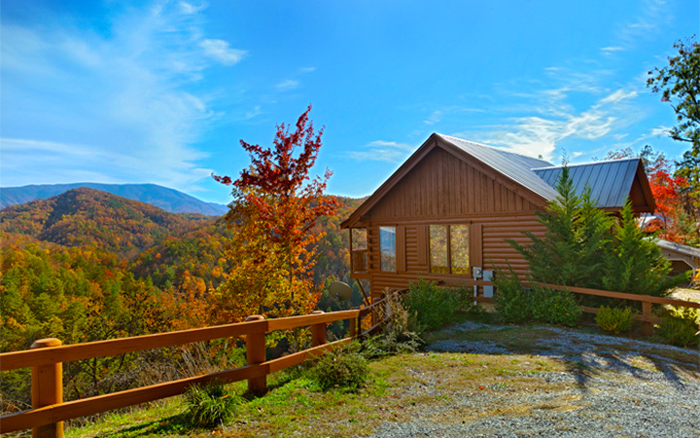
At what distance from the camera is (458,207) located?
14.3 meters

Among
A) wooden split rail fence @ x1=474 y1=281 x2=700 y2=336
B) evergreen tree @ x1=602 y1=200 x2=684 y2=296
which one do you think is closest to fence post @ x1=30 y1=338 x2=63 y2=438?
wooden split rail fence @ x1=474 y1=281 x2=700 y2=336

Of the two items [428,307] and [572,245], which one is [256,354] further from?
[572,245]

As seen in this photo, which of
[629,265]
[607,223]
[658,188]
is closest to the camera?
[629,265]

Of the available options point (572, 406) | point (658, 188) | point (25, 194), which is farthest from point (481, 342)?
point (25, 194)

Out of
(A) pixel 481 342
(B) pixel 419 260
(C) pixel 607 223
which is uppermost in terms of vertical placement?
(C) pixel 607 223

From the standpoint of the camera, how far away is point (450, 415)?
4.45 metres

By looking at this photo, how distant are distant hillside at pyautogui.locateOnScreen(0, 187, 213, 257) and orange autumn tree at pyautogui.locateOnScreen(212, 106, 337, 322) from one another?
56.9 meters

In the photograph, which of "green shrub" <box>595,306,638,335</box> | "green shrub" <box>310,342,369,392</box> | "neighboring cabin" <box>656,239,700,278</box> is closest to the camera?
"green shrub" <box>310,342,369,392</box>

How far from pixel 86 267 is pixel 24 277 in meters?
11.3

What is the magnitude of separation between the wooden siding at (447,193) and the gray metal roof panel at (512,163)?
0.47 meters

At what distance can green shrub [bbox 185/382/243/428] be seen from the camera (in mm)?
4047

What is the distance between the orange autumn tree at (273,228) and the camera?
471 inches

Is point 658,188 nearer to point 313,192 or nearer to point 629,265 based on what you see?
point 629,265

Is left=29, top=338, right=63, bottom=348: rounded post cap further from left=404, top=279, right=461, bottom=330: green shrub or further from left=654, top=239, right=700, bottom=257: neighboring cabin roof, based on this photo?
left=654, top=239, right=700, bottom=257: neighboring cabin roof
